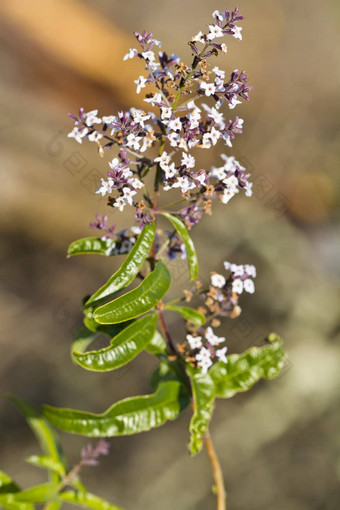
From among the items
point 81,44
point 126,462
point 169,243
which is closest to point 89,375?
point 126,462

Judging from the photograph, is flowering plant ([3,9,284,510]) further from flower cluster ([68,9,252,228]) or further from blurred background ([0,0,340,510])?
blurred background ([0,0,340,510])

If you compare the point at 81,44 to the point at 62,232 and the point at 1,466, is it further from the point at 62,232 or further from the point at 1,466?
the point at 1,466

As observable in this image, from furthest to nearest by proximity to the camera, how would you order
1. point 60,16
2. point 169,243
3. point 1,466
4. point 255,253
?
1. point 60,16
2. point 255,253
3. point 1,466
4. point 169,243

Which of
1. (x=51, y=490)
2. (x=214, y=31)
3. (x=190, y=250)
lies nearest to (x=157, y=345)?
(x=190, y=250)

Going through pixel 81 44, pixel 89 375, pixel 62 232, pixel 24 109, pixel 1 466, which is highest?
pixel 81 44

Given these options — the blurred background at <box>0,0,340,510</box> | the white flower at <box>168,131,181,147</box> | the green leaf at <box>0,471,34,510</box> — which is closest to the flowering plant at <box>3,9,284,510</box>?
the white flower at <box>168,131,181,147</box>

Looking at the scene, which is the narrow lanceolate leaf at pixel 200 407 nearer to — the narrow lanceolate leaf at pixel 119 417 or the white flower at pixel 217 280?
the narrow lanceolate leaf at pixel 119 417

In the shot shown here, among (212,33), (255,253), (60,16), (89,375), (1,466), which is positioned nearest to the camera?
(212,33)
